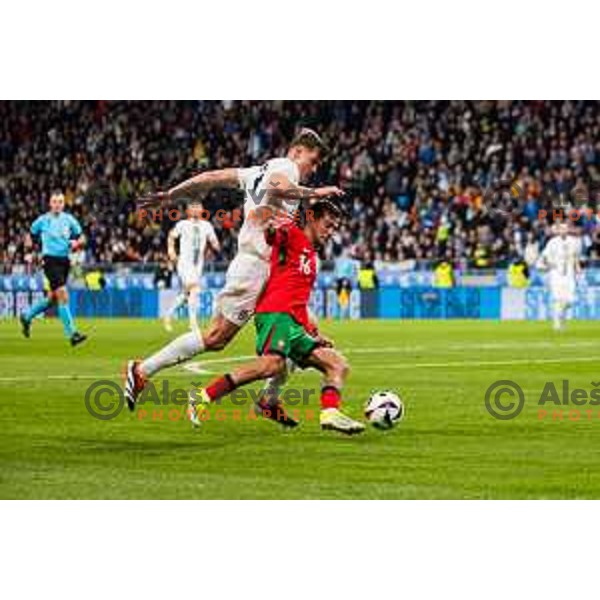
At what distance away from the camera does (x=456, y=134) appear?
25.1m

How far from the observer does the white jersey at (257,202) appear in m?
10.2

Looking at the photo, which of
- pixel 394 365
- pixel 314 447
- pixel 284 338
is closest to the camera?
pixel 314 447

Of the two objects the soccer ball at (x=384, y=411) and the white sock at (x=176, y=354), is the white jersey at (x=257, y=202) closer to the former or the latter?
the white sock at (x=176, y=354)

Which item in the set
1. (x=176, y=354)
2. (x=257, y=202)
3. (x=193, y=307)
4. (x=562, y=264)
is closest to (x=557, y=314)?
(x=562, y=264)

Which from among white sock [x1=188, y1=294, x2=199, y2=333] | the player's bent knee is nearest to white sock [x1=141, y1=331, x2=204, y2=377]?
the player's bent knee

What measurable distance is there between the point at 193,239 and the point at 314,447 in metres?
10.6

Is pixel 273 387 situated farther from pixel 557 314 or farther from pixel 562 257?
pixel 562 257

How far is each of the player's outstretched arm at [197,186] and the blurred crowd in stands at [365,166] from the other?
6.65 metres

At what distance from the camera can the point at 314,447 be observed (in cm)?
955

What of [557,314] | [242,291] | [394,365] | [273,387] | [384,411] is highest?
[242,291]

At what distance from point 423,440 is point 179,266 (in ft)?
34.7

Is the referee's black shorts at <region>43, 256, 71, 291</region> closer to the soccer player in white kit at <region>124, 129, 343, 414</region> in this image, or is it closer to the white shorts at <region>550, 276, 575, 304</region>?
the white shorts at <region>550, 276, 575, 304</region>

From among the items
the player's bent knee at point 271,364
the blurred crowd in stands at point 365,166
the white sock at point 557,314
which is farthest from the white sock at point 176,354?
the white sock at point 557,314
